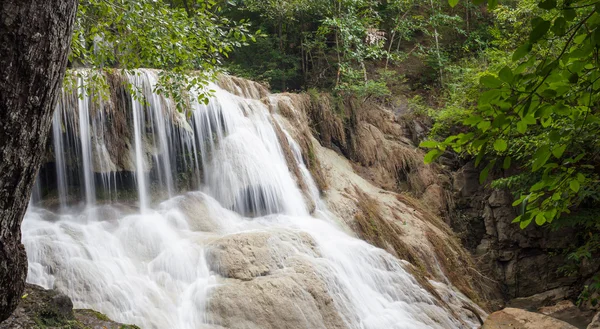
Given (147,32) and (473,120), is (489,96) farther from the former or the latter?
(147,32)

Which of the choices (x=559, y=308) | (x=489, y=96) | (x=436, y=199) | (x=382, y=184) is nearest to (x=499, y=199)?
(x=436, y=199)

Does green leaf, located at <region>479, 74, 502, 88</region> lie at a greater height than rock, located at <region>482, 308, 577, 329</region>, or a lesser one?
greater

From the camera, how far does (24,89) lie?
6.79ft

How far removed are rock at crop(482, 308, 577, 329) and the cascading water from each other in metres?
0.61

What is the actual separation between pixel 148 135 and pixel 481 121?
348 inches

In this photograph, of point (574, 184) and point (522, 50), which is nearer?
point (522, 50)

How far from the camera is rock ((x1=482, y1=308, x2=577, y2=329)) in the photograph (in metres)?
7.45

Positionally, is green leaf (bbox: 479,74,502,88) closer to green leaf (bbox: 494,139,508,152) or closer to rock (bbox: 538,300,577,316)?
green leaf (bbox: 494,139,508,152)

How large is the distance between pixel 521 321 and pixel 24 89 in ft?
25.8

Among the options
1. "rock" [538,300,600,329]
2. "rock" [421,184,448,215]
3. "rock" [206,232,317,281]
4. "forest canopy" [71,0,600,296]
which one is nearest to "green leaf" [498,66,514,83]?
"forest canopy" [71,0,600,296]

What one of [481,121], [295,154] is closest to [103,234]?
[295,154]

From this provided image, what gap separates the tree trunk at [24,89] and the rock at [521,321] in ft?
23.7

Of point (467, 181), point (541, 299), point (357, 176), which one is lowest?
point (541, 299)

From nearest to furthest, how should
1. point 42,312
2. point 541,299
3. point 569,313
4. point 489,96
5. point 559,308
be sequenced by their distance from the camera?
point 489,96
point 42,312
point 569,313
point 559,308
point 541,299
